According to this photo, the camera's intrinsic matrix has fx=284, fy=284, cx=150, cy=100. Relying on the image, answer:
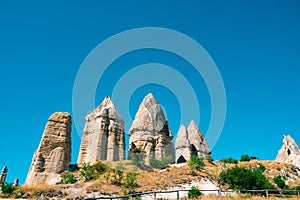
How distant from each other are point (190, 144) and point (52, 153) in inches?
931

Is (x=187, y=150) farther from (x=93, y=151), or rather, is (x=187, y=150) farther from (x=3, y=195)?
(x=3, y=195)

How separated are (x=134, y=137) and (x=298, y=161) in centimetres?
2333

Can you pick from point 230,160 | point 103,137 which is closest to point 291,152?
point 230,160

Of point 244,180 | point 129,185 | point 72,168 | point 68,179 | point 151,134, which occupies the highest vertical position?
point 151,134

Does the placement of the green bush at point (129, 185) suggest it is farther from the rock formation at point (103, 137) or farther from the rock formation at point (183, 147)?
the rock formation at point (183, 147)

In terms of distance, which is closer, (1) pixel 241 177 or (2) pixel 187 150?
(1) pixel 241 177

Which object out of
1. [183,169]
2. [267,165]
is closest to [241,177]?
[183,169]

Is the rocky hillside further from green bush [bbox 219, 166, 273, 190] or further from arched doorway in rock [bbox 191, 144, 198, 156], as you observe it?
arched doorway in rock [bbox 191, 144, 198, 156]

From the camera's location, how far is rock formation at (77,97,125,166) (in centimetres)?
3428

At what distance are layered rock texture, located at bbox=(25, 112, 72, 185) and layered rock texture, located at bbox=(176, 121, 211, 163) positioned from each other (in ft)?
62.1

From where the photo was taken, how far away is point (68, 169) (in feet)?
95.3

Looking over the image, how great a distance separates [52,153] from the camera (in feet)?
91.7

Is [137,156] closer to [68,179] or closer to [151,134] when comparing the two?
[151,134]

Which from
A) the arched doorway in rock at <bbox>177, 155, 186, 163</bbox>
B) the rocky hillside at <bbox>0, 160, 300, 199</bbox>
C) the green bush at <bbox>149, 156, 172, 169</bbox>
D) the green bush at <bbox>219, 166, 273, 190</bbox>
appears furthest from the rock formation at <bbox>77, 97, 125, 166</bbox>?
the green bush at <bbox>219, 166, 273, 190</bbox>
